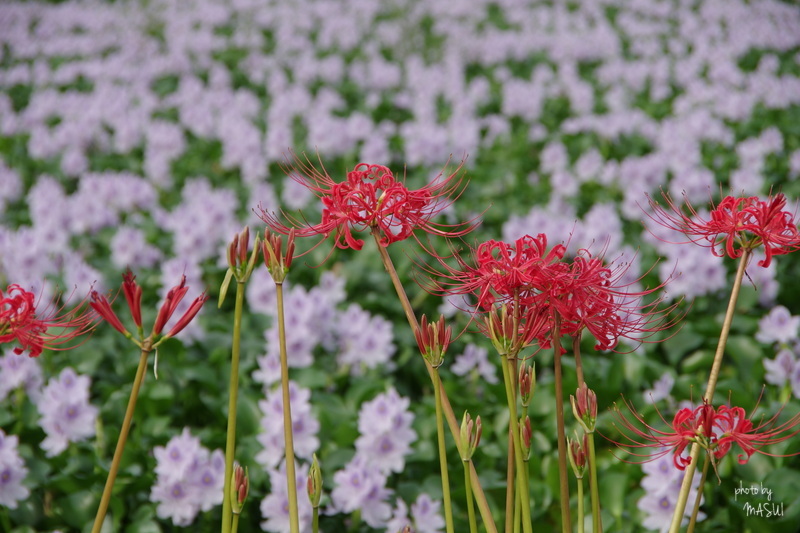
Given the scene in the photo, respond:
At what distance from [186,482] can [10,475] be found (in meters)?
0.47

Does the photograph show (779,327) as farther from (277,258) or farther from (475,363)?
(277,258)

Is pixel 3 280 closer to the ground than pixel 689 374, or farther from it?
farther from it

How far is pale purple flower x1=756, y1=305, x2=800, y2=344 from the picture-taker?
9.18ft

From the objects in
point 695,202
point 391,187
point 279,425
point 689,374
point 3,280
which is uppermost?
point 695,202

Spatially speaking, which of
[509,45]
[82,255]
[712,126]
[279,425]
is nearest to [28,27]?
[509,45]

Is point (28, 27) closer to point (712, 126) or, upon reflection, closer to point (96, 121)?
point (96, 121)

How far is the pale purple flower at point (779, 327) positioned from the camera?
2.80 metres

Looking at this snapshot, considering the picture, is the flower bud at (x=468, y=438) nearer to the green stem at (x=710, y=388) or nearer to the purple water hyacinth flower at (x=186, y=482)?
the green stem at (x=710, y=388)

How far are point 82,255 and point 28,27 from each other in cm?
762

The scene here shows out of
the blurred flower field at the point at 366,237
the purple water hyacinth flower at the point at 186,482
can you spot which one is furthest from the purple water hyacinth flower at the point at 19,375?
the purple water hyacinth flower at the point at 186,482

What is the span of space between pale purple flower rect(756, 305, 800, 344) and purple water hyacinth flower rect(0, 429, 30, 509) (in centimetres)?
255

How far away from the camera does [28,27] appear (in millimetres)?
10078

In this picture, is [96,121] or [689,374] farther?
[96,121]

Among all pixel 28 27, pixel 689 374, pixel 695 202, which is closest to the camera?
pixel 689 374
